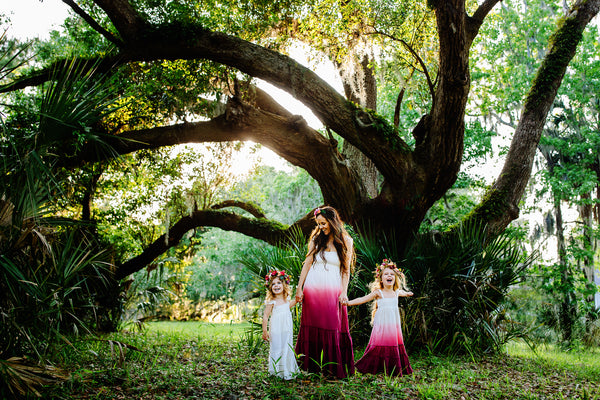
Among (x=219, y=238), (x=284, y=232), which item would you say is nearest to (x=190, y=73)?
(x=284, y=232)

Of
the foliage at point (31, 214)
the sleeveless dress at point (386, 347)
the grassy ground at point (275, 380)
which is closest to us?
the foliage at point (31, 214)

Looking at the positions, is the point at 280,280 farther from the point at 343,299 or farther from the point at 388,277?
the point at 388,277

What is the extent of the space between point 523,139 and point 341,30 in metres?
3.93

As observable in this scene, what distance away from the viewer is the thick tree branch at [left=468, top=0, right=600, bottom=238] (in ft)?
26.2

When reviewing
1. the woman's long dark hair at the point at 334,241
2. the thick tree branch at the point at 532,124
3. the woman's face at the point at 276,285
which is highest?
the thick tree branch at the point at 532,124

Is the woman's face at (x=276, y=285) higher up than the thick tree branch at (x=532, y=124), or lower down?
lower down

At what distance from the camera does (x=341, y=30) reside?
8.23 metres

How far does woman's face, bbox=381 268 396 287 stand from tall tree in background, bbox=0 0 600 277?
2.18 metres

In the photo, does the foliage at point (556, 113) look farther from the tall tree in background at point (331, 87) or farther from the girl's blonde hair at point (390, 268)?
the girl's blonde hair at point (390, 268)

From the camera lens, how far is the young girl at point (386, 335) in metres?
5.06

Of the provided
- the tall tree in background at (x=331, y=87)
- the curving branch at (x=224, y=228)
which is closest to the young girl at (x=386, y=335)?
the tall tree in background at (x=331, y=87)

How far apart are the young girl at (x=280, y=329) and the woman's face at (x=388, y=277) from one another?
3.84 ft

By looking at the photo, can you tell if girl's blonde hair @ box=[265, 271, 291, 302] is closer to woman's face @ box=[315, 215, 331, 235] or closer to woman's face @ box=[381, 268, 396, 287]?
woman's face @ box=[315, 215, 331, 235]

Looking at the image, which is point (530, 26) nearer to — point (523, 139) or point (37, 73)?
point (523, 139)
